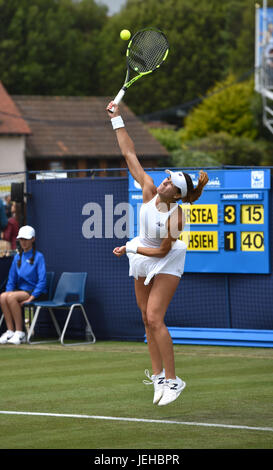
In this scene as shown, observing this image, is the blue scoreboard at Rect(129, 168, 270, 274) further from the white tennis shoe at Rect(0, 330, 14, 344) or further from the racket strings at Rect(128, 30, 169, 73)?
the racket strings at Rect(128, 30, 169, 73)

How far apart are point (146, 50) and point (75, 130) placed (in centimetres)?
4481

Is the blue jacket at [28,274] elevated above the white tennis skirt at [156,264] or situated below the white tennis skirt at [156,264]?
below

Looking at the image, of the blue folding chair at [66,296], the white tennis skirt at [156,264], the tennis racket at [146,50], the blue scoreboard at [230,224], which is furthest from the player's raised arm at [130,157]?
the blue folding chair at [66,296]

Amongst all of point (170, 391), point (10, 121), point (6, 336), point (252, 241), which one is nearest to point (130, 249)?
point (170, 391)

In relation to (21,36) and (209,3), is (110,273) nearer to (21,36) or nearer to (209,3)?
(21,36)

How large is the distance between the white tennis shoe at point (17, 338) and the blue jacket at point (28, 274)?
2.02 ft

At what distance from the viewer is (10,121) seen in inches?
1914

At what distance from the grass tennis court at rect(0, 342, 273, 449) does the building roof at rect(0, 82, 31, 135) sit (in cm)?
3525

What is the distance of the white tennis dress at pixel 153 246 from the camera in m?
8.48

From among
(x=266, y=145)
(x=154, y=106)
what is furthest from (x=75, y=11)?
(x=266, y=145)

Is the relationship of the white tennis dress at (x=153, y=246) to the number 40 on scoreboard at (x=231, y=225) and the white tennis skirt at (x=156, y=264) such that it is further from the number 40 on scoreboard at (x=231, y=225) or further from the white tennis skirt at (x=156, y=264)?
the number 40 on scoreboard at (x=231, y=225)

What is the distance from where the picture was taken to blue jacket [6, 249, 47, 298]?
1374 centimetres

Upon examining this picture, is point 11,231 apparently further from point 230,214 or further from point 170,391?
point 170,391
